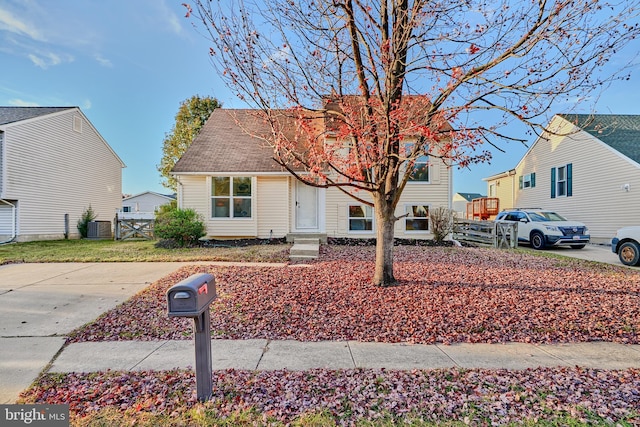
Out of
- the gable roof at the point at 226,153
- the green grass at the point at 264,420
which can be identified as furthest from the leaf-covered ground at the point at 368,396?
the gable roof at the point at 226,153

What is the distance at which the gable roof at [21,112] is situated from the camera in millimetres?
14923

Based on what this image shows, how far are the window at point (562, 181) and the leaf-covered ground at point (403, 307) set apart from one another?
11.2m

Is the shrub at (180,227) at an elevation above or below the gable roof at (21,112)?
below

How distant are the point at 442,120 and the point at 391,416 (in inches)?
165

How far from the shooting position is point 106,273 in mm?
7406

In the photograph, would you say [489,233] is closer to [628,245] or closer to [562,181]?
[628,245]

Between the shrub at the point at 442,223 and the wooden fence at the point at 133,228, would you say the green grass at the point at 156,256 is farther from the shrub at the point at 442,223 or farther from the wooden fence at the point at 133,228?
the shrub at the point at 442,223

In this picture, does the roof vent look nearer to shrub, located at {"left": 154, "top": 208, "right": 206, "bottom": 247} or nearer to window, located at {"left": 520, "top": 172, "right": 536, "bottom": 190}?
shrub, located at {"left": 154, "top": 208, "right": 206, "bottom": 247}

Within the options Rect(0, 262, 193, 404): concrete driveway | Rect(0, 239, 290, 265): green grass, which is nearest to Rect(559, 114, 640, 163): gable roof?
Rect(0, 239, 290, 265): green grass

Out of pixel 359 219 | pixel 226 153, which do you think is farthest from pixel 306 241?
pixel 226 153

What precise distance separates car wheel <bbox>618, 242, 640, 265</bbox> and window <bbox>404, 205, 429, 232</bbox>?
19.5ft

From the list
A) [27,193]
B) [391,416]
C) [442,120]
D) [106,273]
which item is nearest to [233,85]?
[442,120]

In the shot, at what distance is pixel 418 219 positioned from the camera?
13289 millimetres

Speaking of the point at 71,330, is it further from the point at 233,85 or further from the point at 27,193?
the point at 27,193
